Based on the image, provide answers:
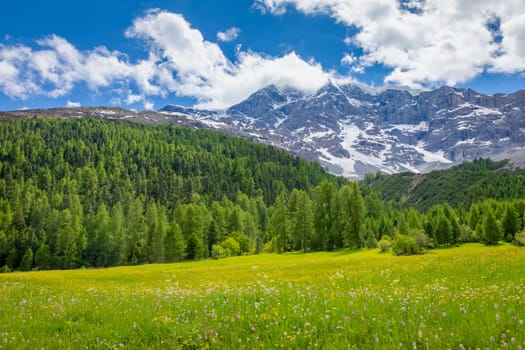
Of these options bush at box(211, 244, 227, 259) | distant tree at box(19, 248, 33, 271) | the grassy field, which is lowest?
distant tree at box(19, 248, 33, 271)

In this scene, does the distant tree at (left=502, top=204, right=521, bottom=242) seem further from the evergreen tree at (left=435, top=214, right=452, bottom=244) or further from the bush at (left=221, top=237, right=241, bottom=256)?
the bush at (left=221, top=237, right=241, bottom=256)

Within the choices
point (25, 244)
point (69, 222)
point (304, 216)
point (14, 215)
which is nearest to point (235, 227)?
point (304, 216)

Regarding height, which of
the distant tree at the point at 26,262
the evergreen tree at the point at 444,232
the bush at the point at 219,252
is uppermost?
the evergreen tree at the point at 444,232

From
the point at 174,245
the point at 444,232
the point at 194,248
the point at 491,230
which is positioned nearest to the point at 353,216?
the point at 444,232

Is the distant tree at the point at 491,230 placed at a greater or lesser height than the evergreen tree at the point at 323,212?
lesser

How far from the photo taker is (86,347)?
7.59 m

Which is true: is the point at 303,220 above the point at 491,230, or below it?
above

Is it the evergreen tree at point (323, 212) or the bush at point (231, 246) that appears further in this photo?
the bush at point (231, 246)

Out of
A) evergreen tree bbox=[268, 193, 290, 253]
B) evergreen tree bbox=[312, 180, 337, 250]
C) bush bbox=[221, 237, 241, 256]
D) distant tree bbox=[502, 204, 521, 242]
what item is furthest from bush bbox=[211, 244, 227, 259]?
distant tree bbox=[502, 204, 521, 242]

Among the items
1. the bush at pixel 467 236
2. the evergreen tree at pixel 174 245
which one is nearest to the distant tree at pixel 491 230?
the bush at pixel 467 236

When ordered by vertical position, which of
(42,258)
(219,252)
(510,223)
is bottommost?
(42,258)

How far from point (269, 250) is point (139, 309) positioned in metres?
93.8

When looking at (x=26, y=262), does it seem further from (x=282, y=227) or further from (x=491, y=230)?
(x=491, y=230)

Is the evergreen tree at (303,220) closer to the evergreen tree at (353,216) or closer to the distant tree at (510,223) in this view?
the evergreen tree at (353,216)
